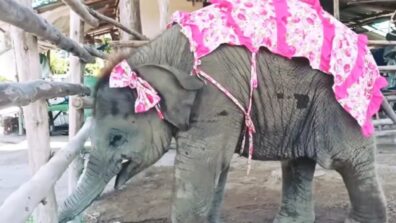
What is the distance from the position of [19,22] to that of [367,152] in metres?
1.86

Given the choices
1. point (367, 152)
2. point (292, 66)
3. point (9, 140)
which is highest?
point (292, 66)

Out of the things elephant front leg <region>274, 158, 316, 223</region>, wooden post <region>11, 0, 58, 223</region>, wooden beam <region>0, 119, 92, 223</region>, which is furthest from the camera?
elephant front leg <region>274, 158, 316, 223</region>

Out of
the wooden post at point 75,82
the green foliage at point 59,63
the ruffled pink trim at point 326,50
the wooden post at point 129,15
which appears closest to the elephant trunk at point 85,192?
the wooden post at point 75,82

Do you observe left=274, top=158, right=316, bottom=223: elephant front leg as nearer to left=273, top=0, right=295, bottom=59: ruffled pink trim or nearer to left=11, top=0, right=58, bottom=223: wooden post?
left=273, top=0, right=295, bottom=59: ruffled pink trim

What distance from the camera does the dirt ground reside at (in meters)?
3.69

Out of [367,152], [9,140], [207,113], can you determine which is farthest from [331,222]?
[9,140]

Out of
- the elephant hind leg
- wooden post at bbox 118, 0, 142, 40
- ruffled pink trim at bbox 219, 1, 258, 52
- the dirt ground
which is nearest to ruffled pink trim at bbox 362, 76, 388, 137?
the elephant hind leg

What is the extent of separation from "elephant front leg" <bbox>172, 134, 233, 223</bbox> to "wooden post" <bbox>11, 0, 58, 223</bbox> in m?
0.56

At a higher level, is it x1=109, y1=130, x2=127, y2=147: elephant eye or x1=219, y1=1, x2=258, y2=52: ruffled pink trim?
x1=219, y1=1, x2=258, y2=52: ruffled pink trim

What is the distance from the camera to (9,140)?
10594 mm

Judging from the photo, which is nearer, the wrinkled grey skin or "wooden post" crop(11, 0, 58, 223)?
"wooden post" crop(11, 0, 58, 223)

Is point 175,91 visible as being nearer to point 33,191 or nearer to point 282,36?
point 282,36

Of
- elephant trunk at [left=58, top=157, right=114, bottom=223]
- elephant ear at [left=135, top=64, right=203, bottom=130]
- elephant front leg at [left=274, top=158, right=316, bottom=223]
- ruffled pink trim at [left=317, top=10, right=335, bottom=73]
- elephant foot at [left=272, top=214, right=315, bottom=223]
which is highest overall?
ruffled pink trim at [left=317, top=10, right=335, bottom=73]

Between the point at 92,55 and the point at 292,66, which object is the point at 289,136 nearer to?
the point at 292,66
